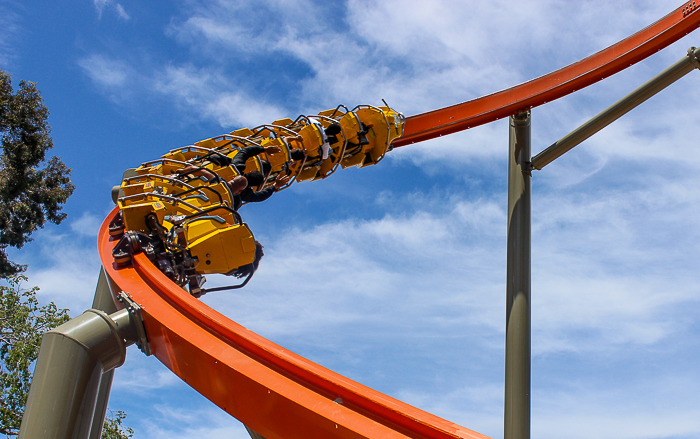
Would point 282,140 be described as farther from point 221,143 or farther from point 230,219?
point 230,219

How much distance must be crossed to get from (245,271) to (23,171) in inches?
403

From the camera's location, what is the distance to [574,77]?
20.1ft

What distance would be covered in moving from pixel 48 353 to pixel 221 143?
125 inches

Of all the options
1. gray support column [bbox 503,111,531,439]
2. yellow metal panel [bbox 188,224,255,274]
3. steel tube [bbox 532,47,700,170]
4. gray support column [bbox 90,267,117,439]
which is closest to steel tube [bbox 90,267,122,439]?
gray support column [bbox 90,267,117,439]

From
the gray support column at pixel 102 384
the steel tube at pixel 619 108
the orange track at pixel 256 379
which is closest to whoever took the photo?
the orange track at pixel 256 379

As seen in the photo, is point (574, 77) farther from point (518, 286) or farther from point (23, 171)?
point (23, 171)

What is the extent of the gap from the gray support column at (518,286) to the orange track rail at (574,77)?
208 millimetres

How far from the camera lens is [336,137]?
6.24 meters

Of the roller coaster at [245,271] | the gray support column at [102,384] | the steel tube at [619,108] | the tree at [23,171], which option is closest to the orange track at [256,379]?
the roller coaster at [245,271]

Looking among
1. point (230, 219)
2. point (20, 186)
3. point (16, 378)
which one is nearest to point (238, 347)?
point (230, 219)

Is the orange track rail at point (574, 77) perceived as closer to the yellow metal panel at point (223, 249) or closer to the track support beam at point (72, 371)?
the yellow metal panel at point (223, 249)

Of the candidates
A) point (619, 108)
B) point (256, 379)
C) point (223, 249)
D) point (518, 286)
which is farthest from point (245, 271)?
point (619, 108)

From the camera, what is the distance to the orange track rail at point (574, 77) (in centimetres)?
559

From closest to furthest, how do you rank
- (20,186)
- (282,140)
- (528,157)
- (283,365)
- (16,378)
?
1. (283,365)
2. (282,140)
3. (528,157)
4. (16,378)
5. (20,186)
